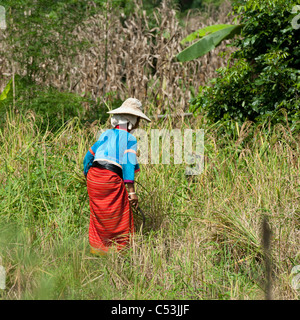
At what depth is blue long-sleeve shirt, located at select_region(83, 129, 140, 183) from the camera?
3854 mm

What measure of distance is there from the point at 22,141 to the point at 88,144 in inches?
32.1

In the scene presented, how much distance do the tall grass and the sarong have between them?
134 mm

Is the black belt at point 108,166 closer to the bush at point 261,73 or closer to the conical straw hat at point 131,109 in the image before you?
the conical straw hat at point 131,109

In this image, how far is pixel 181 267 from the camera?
3562 mm

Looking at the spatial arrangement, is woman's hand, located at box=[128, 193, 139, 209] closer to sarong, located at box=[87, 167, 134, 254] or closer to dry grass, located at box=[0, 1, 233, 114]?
sarong, located at box=[87, 167, 134, 254]

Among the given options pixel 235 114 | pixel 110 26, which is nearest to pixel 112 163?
pixel 235 114

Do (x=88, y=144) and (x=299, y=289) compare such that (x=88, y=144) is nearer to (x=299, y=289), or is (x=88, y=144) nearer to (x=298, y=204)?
(x=298, y=204)

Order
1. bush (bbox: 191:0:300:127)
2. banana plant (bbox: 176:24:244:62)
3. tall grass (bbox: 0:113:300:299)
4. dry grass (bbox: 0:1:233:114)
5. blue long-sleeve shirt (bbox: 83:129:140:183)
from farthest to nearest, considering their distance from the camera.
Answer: dry grass (bbox: 0:1:233:114) < banana plant (bbox: 176:24:244:62) < bush (bbox: 191:0:300:127) < blue long-sleeve shirt (bbox: 83:129:140:183) < tall grass (bbox: 0:113:300:299)

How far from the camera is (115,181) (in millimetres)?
3887

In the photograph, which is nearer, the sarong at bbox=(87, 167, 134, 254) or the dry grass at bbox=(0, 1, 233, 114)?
the sarong at bbox=(87, 167, 134, 254)

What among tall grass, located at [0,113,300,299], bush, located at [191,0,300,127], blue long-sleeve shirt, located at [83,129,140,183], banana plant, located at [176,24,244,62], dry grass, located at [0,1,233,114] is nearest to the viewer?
tall grass, located at [0,113,300,299]

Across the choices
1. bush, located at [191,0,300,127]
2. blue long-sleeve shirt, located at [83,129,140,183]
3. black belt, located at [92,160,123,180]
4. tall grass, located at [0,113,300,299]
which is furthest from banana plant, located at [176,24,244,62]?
black belt, located at [92,160,123,180]

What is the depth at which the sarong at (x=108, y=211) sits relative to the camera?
3.90 meters

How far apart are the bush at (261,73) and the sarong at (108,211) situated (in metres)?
2.69
